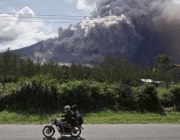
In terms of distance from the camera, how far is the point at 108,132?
30.3 ft

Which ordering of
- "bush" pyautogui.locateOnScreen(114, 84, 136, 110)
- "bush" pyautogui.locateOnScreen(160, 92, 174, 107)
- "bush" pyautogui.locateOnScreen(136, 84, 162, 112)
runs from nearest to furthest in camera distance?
"bush" pyautogui.locateOnScreen(114, 84, 136, 110), "bush" pyautogui.locateOnScreen(136, 84, 162, 112), "bush" pyautogui.locateOnScreen(160, 92, 174, 107)

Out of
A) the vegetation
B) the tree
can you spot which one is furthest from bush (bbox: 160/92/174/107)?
the tree

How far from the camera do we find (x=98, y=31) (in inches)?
7343

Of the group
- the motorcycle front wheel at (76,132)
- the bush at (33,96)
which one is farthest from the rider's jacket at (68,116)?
the bush at (33,96)

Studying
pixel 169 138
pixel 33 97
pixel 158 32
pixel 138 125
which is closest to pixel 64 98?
pixel 33 97

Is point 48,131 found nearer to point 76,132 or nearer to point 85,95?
point 76,132

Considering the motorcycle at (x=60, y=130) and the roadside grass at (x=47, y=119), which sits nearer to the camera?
the motorcycle at (x=60, y=130)

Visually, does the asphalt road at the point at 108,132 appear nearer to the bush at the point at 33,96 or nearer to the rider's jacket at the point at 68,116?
the rider's jacket at the point at 68,116

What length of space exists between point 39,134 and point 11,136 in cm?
101

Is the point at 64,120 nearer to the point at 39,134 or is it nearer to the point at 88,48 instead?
the point at 39,134

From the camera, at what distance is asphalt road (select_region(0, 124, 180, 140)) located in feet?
27.7

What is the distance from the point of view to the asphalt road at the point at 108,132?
843 cm

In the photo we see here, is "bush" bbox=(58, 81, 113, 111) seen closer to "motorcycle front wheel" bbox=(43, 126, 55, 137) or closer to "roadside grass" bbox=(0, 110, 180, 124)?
"roadside grass" bbox=(0, 110, 180, 124)

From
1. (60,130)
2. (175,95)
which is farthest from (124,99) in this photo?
(60,130)
